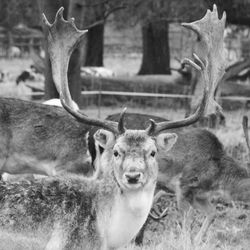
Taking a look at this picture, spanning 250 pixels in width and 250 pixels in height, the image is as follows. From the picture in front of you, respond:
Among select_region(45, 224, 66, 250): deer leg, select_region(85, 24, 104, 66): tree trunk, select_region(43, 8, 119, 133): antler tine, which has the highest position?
select_region(85, 24, 104, 66): tree trunk

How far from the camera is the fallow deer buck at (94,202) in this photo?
576 cm

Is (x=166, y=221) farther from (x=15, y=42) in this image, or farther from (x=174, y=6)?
(x=15, y=42)

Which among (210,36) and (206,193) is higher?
(210,36)

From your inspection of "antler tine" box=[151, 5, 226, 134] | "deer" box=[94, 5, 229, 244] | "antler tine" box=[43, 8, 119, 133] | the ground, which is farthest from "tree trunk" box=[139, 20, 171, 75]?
"antler tine" box=[151, 5, 226, 134]

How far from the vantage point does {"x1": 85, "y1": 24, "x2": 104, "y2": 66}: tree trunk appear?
28.0 metres

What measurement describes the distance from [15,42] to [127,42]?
743 centimetres

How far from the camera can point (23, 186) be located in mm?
5898

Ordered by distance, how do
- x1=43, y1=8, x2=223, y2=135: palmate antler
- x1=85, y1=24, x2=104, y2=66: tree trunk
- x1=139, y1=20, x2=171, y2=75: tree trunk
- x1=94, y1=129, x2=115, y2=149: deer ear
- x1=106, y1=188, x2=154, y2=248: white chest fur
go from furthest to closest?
x1=85, y1=24, x2=104, y2=66: tree trunk
x1=139, y1=20, x2=171, y2=75: tree trunk
x1=43, y1=8, x2=223, y2=135: palmate antler
x1=94, y1=129, x2=115, y2=149: deer ear
x1=106, y1=188, x2=154, y2=248: white chest fur

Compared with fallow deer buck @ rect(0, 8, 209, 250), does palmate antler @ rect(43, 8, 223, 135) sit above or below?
above

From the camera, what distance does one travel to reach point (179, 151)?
9.24 m

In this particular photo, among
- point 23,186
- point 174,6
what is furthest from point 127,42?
point 23,186

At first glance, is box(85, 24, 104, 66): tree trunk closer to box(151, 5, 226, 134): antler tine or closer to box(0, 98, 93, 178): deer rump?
box(0, 98, 93, 178): deer rump

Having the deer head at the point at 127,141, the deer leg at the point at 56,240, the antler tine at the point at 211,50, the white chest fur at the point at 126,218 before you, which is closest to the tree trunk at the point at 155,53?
the antler tine at the point at 211,50

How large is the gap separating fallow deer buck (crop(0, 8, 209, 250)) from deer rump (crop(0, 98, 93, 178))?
2604 millimetres
